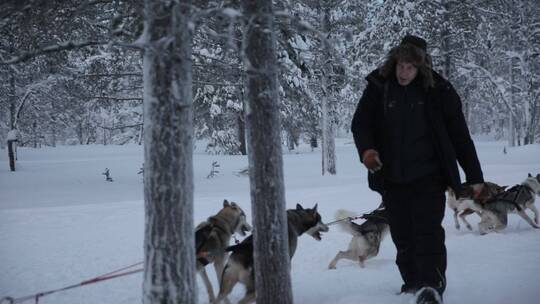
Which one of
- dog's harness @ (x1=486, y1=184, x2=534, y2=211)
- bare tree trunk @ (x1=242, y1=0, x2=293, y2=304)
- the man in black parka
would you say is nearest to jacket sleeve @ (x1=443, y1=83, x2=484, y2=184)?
the man in black parka

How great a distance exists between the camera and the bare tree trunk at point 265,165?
3.50 meters

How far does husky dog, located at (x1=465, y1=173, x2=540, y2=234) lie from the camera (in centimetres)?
704

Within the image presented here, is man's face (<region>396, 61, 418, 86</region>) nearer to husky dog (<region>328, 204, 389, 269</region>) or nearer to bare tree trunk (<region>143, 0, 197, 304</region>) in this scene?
bare tree trunk (<region>143, 0, 197, 304</region>)

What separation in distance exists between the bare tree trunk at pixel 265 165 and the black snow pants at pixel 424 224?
1.06 metres

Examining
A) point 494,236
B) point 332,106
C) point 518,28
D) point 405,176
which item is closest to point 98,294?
point 405,176

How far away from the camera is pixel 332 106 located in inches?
736

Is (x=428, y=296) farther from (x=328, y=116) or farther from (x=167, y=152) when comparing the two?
(x=328, y=116)

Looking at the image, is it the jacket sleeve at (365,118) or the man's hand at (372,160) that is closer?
the man's hand at (372,160)

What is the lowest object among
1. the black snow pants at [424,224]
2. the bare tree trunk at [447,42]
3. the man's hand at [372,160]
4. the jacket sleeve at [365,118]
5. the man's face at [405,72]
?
the black snow pants at [424,224]

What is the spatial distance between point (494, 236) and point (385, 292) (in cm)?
359

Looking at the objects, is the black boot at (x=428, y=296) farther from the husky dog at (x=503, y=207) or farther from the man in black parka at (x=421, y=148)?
the husky dog at (x=503, y=207)

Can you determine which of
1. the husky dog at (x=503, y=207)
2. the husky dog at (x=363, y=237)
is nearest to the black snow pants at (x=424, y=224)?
the husky dog at (x=363, y=237)

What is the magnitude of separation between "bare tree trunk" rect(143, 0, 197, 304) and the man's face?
1824 millimetres

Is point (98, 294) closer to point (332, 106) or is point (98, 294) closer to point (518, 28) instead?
point (332, 106)
